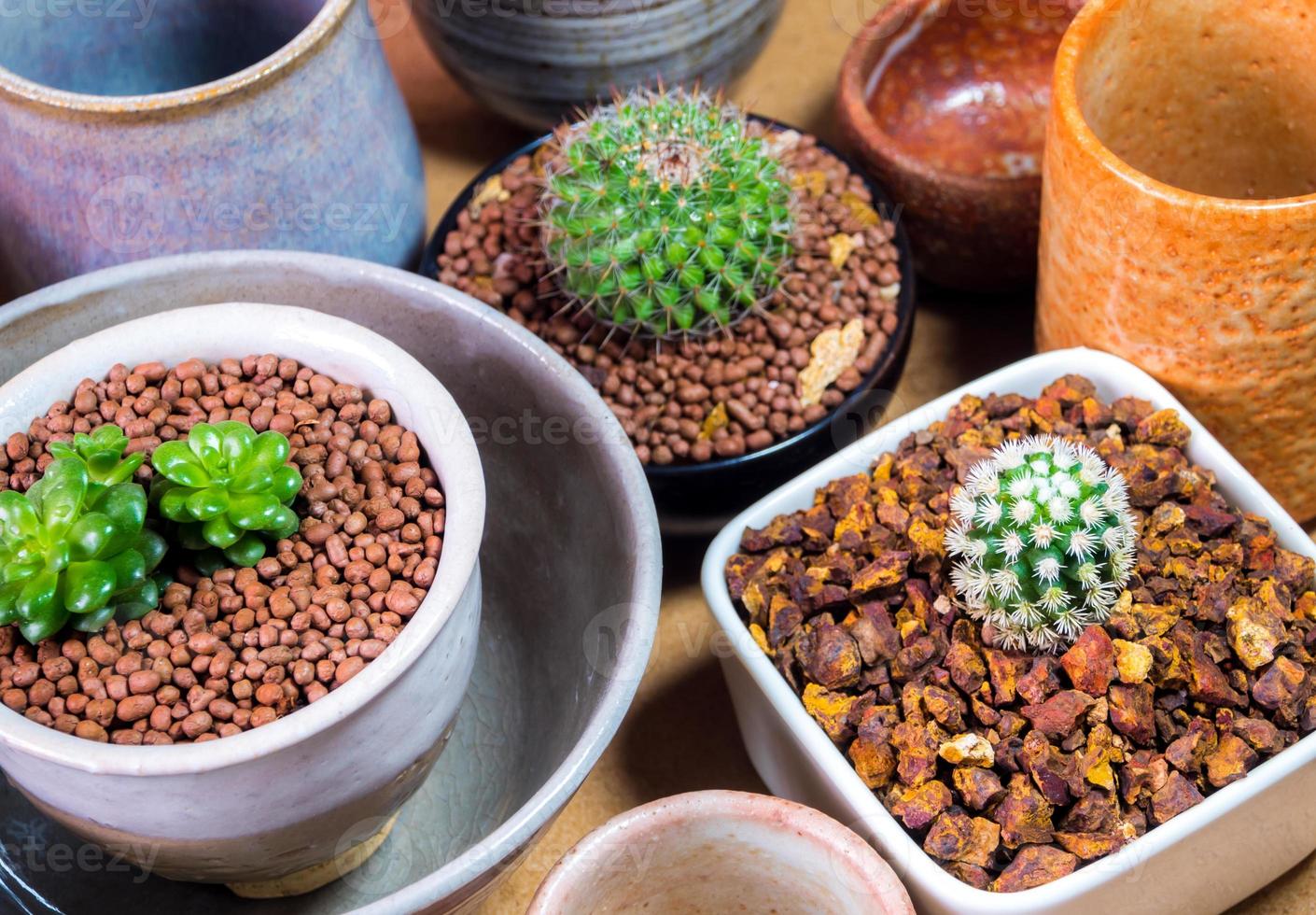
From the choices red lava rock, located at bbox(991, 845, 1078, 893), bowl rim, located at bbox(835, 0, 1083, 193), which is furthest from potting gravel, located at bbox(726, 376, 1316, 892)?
bowl rim, located at bbox(835, 0, 1083, 193)

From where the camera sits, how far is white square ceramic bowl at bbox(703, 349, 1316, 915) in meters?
1.06

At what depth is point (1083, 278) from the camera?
1.34 m

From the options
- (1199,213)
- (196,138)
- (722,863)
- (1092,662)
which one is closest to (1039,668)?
(1092,662)

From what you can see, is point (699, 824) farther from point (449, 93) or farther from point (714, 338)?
point (449, 93)

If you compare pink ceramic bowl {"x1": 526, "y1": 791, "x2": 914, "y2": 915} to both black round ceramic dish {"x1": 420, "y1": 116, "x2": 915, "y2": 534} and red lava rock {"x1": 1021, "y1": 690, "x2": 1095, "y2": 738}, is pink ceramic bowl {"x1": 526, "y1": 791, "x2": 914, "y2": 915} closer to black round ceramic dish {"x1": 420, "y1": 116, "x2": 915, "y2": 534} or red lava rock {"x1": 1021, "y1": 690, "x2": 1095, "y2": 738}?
red lava rock {"x1": 1021, "y1": 690, "x2": 1095, "y2": 738}

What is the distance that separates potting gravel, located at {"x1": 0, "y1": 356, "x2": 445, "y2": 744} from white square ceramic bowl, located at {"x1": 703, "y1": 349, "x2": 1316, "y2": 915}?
329 mm

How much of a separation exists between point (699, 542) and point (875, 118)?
0.62m

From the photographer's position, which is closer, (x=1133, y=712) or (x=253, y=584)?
(x=253, y=584)

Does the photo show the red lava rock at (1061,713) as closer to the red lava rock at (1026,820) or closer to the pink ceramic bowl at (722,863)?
the red lava rock at (1026,820)

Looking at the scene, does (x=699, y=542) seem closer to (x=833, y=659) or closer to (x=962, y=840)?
(x=833, y=659)

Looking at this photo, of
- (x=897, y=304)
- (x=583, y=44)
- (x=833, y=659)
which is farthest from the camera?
(x=583, y=44)

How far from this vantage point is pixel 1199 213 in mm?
1198

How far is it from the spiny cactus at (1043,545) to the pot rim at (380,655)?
0.40 meters

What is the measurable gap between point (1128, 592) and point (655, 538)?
0.39 m
